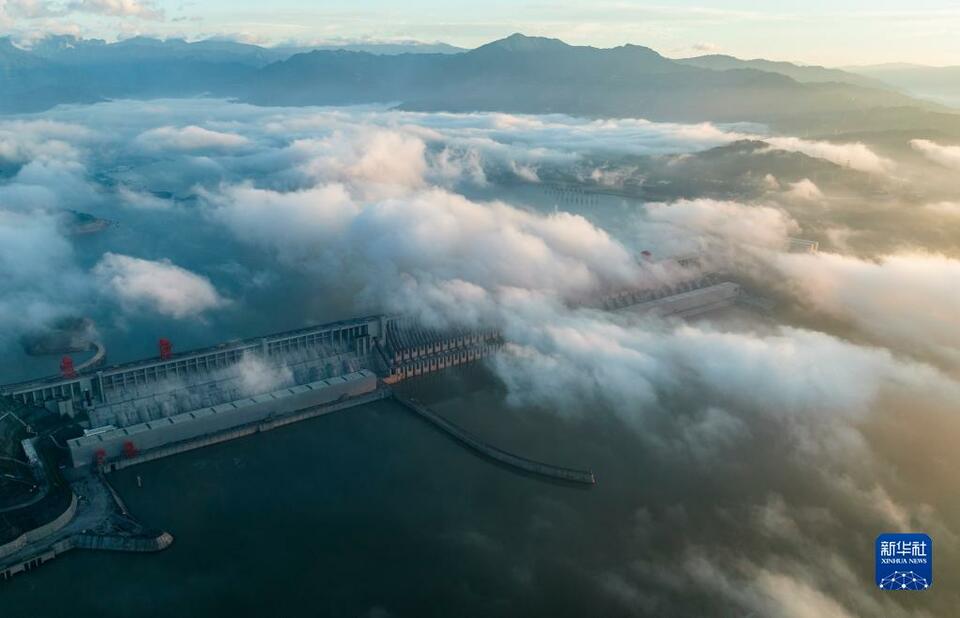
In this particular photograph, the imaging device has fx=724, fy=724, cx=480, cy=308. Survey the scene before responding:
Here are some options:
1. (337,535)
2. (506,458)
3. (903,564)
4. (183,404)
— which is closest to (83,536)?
(337,535)

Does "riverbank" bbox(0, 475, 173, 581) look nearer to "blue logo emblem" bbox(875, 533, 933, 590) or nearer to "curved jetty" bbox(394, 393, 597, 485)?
"curved jetty" bbox(394, 393, 597, 485)

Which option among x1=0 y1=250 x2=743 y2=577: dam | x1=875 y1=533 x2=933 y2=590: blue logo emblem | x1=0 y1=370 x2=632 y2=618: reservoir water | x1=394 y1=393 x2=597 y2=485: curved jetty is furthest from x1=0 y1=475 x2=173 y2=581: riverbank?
x1=875 y1=533 x2=933 y2=590: blue logo emblem

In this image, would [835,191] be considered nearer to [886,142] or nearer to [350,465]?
[886,142]

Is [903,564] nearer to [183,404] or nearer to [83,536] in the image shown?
[83,536]

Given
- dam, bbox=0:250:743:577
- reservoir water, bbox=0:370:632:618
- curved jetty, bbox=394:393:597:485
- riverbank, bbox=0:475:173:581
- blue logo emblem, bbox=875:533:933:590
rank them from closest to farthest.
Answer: blue logo emblem, bbox=875:533:933:590
reservoir water, bbox=0:370:632:618
riverbank, bbox=0:475:173:581
dam, bbox=0:250:743:577
curved jetty, bbox=394:393:597:485

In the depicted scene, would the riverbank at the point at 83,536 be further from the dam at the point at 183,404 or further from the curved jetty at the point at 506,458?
the curved jetty at the point at 506,458

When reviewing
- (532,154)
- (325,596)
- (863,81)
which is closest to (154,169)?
(532,154)

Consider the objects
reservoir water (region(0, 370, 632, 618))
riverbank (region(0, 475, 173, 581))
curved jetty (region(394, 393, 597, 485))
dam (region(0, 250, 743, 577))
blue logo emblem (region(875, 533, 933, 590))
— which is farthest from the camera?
curved jetty (region(394, 393, 597, 485))
